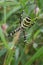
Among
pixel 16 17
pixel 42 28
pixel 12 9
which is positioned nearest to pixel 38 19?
pixel 42 28

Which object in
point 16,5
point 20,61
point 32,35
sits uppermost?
point 16,5

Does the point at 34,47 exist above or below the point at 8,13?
below

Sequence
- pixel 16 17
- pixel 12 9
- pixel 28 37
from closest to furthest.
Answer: pixel 28 37 → pixel 12 9 → pixel 16 17

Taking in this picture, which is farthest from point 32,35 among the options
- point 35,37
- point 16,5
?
point 16,5

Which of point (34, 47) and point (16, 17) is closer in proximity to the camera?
point (34, 47)

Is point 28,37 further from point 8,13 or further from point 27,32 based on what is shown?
point 8,13

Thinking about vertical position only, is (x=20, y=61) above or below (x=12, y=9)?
below

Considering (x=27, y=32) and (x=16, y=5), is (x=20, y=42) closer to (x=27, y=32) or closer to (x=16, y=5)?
(x=27, y=32)

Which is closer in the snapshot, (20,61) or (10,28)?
(20,61)

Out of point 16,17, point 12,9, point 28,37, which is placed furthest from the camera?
point 16,17
